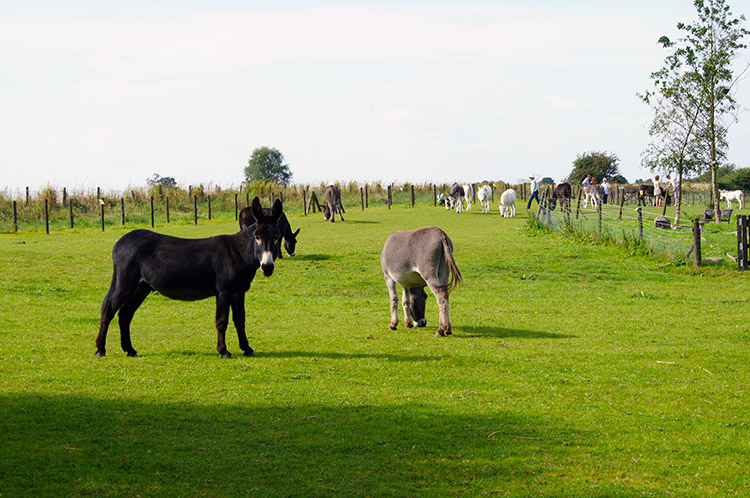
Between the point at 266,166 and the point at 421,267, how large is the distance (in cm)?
13421

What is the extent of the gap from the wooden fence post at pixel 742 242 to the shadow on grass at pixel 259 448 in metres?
17.8

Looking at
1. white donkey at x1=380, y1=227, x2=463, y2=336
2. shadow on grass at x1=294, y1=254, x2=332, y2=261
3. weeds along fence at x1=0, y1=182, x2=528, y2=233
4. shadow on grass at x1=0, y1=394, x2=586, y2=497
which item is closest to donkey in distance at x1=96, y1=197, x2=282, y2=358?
shadow on grass at x1=0, y1=394, x2=586, y2=497

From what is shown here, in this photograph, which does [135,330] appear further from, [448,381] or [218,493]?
[218,493]

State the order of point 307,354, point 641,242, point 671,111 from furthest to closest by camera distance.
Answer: point 671,111
point 641,242
point 307,354

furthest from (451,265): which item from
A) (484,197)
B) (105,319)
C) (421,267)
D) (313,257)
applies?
(484,197)

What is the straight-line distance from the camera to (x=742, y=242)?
74.1ft

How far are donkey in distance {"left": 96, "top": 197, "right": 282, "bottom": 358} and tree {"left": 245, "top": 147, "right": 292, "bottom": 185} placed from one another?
437 feet

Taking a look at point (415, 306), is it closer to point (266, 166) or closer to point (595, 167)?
point (595, 167)

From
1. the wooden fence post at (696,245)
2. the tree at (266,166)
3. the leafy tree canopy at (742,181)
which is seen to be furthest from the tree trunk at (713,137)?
the tree at (266,166)

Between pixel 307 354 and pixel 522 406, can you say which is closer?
pixel 522 406

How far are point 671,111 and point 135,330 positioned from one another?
3561cm

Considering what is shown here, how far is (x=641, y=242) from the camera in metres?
26.5

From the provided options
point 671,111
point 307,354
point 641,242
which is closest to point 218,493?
point 307,354

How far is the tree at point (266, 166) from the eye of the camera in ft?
470
